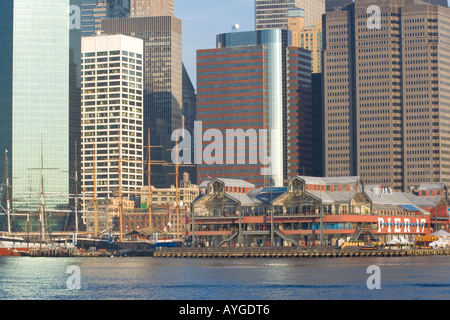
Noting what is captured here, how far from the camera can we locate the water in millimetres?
108438

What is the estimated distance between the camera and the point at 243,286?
120 metres

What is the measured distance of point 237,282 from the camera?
126000mm

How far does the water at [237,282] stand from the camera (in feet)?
356

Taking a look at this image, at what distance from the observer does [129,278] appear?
453 ft
